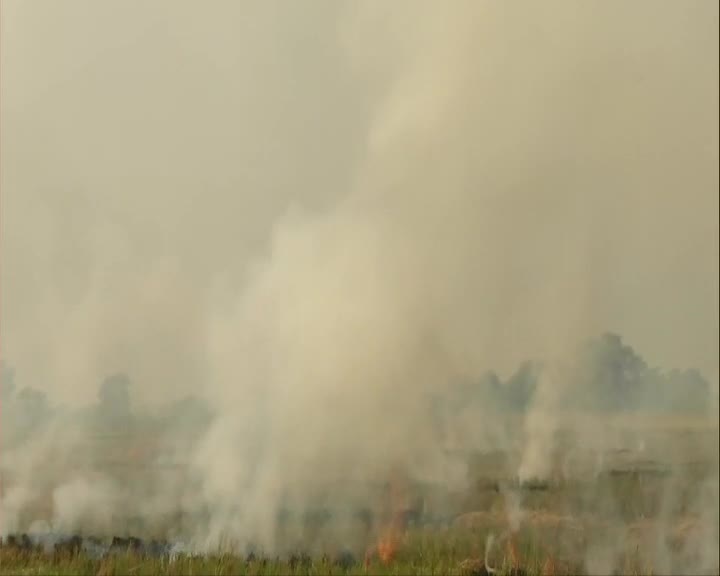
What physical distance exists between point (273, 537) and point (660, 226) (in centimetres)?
101

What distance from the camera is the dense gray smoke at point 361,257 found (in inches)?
65.2

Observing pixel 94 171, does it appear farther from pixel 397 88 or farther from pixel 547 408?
pixel 547 408

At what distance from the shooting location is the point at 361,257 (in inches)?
67.8

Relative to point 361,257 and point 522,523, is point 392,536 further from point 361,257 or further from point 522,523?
point 361,257

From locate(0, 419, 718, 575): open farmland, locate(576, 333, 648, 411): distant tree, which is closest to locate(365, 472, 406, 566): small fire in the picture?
locate(0, 419, 718, 575): open farmland

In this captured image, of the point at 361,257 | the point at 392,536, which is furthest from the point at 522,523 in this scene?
the point at 361,257

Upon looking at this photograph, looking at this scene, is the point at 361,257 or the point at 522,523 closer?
the point at 522,523

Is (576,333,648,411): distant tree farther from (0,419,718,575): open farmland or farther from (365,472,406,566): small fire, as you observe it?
(365,472,406,566): small fire

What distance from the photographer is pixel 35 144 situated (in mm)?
1935

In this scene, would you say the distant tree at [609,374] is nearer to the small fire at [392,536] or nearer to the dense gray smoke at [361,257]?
the dense gray smoke at [361,257]

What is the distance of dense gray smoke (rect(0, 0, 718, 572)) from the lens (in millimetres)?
1657

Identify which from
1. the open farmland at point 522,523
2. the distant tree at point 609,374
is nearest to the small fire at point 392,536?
the open farmland at point 522,523

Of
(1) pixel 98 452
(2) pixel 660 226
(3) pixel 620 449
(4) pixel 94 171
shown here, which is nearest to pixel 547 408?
(3) pixel 620 449

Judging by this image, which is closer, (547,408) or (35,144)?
(547,408)
